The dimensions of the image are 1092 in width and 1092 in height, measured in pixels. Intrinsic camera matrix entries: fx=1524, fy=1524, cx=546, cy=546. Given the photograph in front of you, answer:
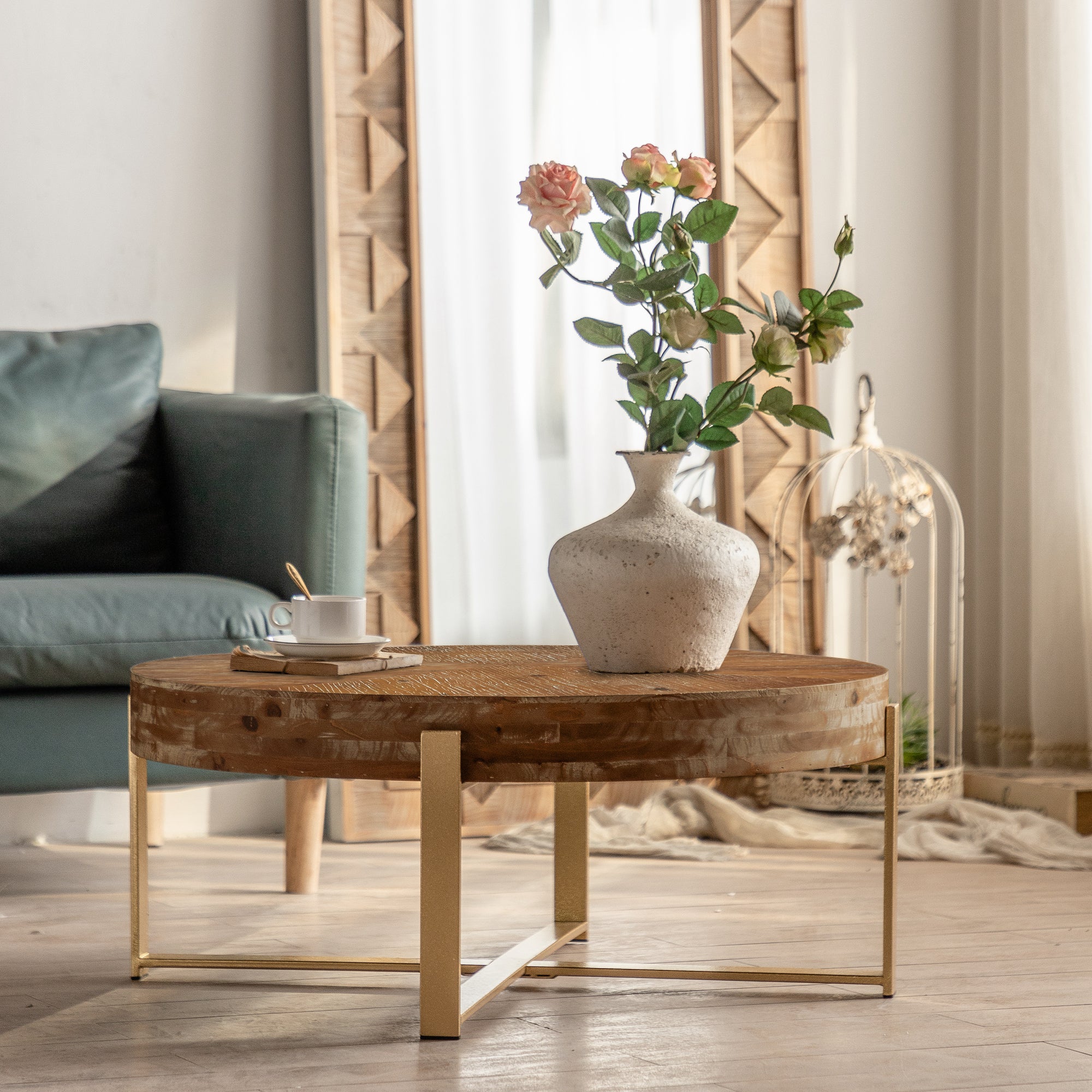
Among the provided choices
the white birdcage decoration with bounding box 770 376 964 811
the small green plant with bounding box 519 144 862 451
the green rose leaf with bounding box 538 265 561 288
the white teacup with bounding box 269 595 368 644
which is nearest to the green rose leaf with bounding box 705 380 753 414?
the small green plant with bounding box 519 144 862 451

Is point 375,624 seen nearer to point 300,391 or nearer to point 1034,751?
point 300,391

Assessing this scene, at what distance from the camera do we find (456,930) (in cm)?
138

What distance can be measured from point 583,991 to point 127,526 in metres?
1.25

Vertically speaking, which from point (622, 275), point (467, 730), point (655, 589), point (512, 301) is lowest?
point (467, 730)

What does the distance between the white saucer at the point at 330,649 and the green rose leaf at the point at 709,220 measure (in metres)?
0.52

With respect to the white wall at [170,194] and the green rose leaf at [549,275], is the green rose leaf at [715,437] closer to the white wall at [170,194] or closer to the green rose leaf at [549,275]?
the green rose leaf at [549,275]

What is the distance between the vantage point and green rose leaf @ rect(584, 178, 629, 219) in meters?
1.57

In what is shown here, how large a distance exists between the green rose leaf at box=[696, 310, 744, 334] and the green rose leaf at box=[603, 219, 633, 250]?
0.09 meters

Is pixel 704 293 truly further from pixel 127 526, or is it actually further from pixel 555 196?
pixel 127 526

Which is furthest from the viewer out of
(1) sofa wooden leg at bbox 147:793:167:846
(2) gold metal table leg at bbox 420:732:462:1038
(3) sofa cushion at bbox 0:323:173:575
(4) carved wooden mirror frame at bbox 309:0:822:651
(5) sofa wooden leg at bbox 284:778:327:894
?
(4) carved wooden mirror frame at bbox 309:0:822:651

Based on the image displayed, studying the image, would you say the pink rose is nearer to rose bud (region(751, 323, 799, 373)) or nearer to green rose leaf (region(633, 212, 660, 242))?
green rose leaf (region(633, 212, 660, 242))

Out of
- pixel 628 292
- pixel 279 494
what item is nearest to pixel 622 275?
pixel 628 292

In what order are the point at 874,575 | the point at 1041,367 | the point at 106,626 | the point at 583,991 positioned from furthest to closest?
the point at 874,575
the point at 1041,367
the point at 106,626
the point at 583,991

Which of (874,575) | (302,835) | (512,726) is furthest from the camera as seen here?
(874,575)
